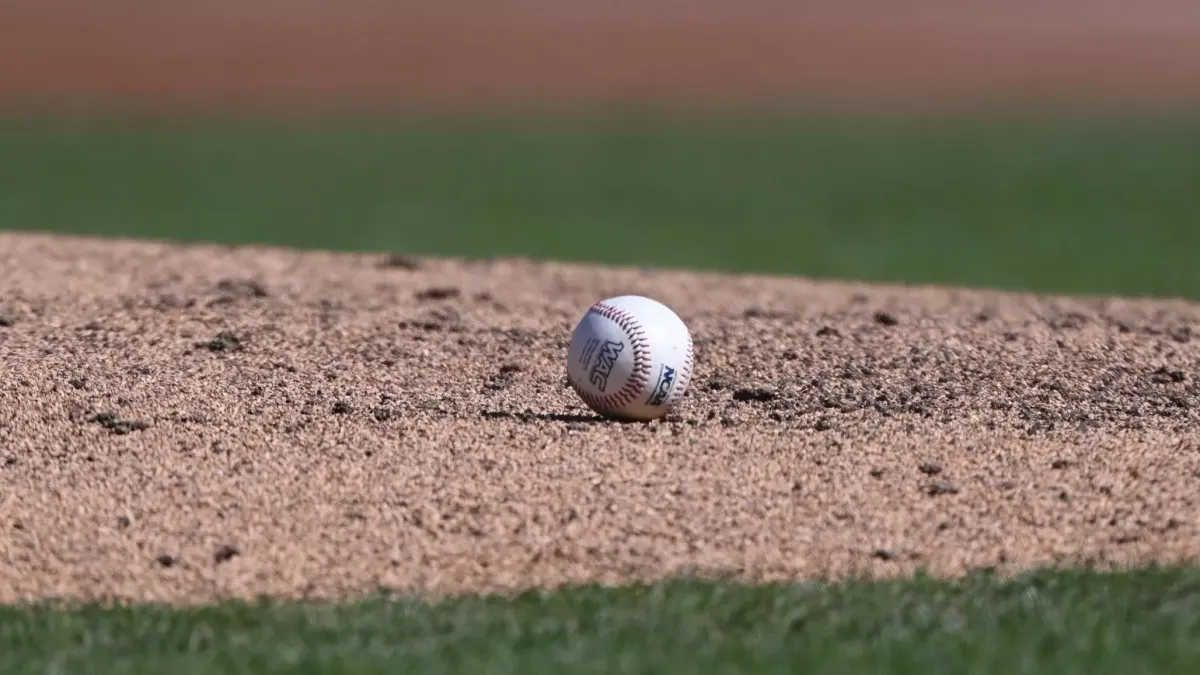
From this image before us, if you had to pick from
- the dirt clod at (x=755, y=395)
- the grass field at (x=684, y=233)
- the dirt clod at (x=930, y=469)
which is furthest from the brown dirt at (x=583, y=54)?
the dirt clod at (x=930, y=469)

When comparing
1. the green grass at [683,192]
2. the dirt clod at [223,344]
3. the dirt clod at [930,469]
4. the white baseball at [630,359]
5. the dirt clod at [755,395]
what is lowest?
the green grass at [683,192]

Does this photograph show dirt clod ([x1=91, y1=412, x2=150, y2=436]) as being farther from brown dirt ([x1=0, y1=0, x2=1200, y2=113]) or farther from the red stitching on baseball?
brown dirt ([x1=0, y1=0, x2=1200, y2=113])

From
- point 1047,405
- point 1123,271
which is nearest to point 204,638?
point 1047,405

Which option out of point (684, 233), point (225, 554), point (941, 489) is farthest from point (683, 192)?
point (225, 554)

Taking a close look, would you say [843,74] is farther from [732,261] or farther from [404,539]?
[404,539]

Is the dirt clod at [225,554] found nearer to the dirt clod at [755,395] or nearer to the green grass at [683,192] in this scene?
the dirt clod at [755,395]

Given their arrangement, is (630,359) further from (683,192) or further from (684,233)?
(683,192)

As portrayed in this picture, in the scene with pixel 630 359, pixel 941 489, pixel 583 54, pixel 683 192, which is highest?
Result: pixel 630 359
